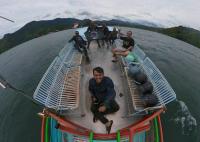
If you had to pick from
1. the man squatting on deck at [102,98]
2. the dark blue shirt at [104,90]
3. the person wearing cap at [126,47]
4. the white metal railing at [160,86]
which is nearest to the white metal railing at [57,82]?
the man squatting on deck at [102,98]

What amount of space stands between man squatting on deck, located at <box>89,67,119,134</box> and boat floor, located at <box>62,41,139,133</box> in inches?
11.5

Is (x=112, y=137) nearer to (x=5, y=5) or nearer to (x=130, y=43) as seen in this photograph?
(x=130, y=43)

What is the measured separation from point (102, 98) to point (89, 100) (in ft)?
4.81

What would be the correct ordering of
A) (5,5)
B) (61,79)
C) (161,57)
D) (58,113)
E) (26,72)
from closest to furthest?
(58,113) → (61,79) → (26,72) → (161,57) → (5,5)

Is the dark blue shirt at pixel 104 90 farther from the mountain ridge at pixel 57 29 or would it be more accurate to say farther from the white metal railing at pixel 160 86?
the mountain ridge at pixel 57 29

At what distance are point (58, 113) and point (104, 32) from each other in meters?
8.25

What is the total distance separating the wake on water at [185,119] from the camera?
61.1 ft

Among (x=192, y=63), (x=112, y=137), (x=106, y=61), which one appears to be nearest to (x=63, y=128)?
(x=112, y=137)

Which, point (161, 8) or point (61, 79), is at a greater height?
point (61, 79)

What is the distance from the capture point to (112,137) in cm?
1198

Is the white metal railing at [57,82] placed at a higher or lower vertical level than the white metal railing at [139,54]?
lower

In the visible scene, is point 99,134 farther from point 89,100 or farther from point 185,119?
point 185,119

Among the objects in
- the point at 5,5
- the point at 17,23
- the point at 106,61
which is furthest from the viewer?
the point at 5,5

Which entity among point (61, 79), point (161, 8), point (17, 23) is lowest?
point (17, 23)
